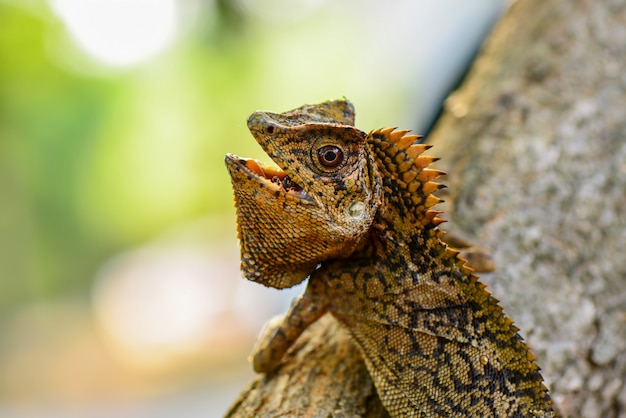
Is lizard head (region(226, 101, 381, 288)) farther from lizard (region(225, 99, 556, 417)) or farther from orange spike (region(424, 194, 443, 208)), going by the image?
orange spike (region(424, 194, 443, 208))

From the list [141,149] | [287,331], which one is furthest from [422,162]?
[141,149]

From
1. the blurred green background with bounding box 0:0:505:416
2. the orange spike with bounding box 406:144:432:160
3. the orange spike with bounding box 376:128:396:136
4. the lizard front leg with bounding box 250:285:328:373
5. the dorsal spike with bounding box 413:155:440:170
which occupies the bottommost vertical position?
the lizard front leg with bounding box 250:285:328:373

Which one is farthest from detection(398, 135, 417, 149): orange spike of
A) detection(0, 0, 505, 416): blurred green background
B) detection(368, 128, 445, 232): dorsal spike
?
detection(0, 0, 505, 416): blurred green background

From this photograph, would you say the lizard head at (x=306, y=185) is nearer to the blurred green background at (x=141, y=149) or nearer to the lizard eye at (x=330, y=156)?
the lizard eye at (x=330, y=156)

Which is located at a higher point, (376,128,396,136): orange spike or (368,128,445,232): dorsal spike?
(376,128,396,136): orange spike

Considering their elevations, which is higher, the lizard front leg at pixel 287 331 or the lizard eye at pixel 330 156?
the lizard eye at pixel 330 156

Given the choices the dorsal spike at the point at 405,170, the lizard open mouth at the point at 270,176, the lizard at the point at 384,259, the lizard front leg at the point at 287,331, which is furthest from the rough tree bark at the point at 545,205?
the lizard open mouth at the point at 270,176
